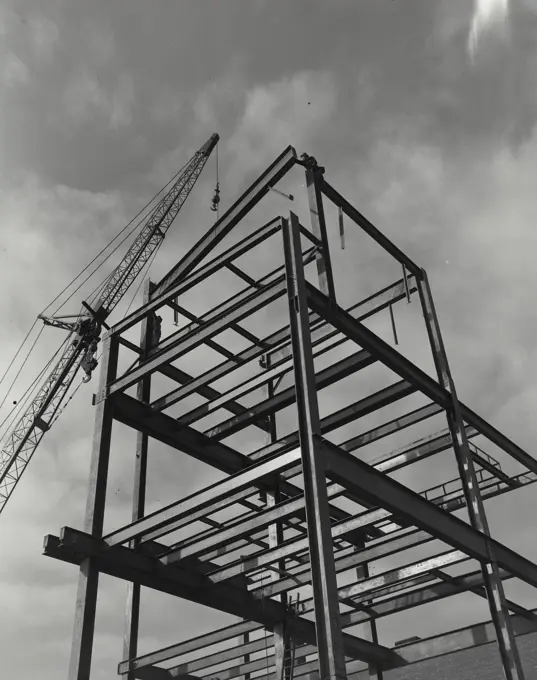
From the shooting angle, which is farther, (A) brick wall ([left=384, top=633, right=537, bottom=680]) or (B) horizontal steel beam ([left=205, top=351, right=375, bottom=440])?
(A) brick wall ([left=384, top=633, right=537, bottom=680])

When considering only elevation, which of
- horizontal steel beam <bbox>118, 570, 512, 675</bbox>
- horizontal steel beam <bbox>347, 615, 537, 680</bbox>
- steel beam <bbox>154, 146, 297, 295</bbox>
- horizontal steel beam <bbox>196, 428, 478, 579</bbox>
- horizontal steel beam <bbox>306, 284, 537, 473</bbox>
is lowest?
horizontal steel beam <bbox>347, 615, 537, 680</bbox>

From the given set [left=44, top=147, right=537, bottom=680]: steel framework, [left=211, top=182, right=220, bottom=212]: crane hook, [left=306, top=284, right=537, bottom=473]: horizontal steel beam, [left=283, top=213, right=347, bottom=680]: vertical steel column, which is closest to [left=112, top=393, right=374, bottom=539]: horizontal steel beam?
[left=44, top=147, right=537, bottom=680]: steel framework

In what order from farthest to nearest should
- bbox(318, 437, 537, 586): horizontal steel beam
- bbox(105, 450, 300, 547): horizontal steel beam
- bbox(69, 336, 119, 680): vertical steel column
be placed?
1. bbox(69, 336, 119, 680): vertical steel column
2. bbox(105, 450, 300, 547): horizontal steel beam
3. bbox(318, 437, 537, 586): horizontal steel beam

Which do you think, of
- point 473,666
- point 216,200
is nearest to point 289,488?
point 473,666

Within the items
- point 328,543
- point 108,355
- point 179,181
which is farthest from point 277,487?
point 179,181

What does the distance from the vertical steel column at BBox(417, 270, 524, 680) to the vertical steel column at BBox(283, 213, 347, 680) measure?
15.9 feet

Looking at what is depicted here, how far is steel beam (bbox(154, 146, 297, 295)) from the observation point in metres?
18.2

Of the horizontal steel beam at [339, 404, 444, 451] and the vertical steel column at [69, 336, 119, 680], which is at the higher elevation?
the horizontal steel beam at [339, 404, 444, 451]

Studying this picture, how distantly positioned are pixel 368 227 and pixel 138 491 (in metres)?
8.85

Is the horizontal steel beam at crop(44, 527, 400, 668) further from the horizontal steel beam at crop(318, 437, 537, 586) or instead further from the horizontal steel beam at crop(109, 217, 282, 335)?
the horizontal steel beam at crop(109, 217, 282, 335)

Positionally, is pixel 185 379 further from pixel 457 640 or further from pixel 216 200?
pixel 216 200

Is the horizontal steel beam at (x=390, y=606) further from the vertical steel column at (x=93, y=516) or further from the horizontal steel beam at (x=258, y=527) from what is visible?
the vertical steel column at (x=93, y=516)

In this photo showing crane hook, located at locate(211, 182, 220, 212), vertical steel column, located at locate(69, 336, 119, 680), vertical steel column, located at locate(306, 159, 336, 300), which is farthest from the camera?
crane hook, located at locate(211, 182, 220, 212)

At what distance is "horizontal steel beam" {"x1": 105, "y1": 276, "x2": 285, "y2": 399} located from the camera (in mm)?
15391
